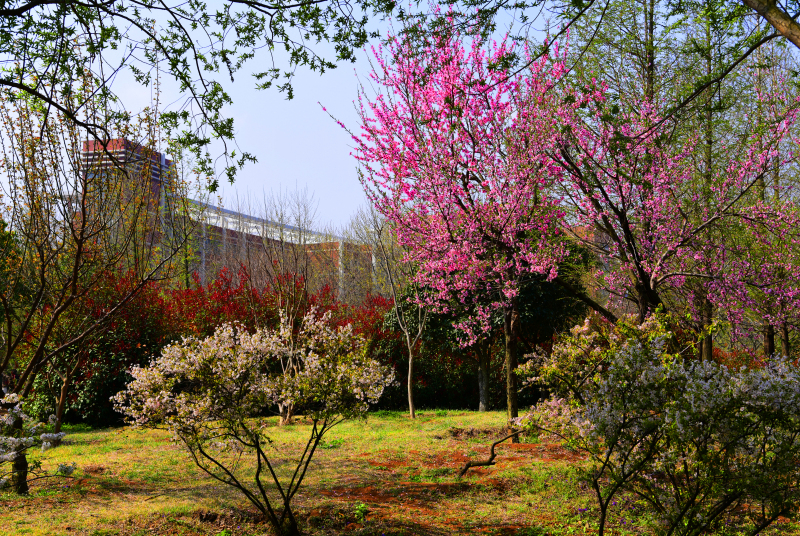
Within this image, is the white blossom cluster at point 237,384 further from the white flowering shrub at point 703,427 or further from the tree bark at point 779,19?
the tree bark at point 779,19

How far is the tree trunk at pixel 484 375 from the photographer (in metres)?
12.7

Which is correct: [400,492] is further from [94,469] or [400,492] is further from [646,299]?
[646,299]

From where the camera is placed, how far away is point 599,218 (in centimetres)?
790

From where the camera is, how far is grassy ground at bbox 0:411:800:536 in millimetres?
4723

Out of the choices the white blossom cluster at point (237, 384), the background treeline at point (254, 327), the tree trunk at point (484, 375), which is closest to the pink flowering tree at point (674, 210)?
the background treeline at point (254, 327)

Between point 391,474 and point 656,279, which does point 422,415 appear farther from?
point 656,279

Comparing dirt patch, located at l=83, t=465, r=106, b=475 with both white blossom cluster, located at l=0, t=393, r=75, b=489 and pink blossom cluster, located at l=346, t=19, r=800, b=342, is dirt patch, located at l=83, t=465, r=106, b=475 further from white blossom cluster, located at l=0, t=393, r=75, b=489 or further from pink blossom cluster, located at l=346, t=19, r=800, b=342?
pink blossom cluster, located at l=346, t=19, r=800, b=342

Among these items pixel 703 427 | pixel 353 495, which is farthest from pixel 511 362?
pixel 703 427

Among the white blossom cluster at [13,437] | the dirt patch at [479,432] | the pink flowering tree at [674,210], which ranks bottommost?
the dirt patch at [479,432]

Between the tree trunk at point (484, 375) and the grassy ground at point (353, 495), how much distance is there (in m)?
4.16

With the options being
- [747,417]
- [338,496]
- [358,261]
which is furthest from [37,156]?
[358,261]

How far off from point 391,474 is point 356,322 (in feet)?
24.6

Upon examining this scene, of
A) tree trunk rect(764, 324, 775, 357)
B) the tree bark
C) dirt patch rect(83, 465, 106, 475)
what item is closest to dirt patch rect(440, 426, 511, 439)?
dirt patch rect(83, 465, 106, 475)

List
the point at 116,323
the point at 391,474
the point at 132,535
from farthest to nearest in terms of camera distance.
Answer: the point at 116,323 < the point at 391,474 < the point at 132,535
